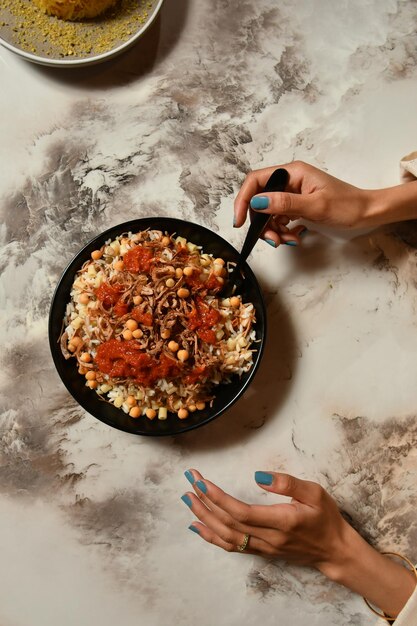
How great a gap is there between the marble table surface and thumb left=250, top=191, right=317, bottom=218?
0.30 meters

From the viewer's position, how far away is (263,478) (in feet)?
6.48

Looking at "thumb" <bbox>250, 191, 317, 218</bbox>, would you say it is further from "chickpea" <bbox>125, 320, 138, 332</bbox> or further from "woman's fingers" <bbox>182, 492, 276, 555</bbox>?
"woman's fingers" <bbox>182, 492, 276, 555</bbox>

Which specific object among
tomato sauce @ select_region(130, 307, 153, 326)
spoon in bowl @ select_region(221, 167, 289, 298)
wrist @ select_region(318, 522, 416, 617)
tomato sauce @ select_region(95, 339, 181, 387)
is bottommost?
wrist @ select_region(318, 522, 416, 617)

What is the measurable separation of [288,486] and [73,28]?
66.5 inches

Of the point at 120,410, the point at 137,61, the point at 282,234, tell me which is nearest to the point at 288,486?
the point at 120,410

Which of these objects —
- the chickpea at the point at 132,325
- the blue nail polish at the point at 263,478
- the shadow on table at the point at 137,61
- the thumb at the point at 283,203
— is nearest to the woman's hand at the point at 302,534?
the blue nail polish at the point at 263,478

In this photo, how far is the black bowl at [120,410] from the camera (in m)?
1.97

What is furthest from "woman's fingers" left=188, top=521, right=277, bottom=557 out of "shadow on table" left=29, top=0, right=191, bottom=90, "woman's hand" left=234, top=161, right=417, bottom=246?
"shadow on table" left=29, top=0, right=191, bottom=90

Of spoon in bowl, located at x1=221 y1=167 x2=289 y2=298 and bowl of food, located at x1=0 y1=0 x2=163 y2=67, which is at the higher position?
bowl of food, located at x1=0 y1=0 x2=163 y2=67

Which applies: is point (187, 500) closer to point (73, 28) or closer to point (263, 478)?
point (263, 478)

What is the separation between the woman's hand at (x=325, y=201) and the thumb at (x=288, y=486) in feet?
2.51

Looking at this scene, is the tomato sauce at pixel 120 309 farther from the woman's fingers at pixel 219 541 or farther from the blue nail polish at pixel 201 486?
the woman's fingers at pixel 219 541

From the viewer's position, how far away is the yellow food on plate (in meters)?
2.06

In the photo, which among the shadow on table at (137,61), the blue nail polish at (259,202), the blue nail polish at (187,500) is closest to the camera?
the blue nail polish at (259,202)
